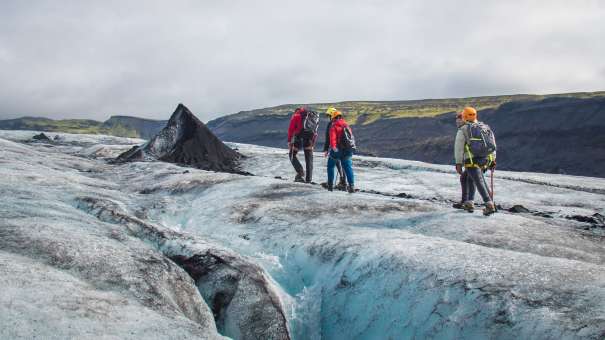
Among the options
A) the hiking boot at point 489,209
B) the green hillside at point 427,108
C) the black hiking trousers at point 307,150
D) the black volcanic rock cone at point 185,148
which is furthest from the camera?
the green hillside at point 427,108

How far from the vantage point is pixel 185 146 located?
25.8m

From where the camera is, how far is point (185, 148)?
25766 millimetres

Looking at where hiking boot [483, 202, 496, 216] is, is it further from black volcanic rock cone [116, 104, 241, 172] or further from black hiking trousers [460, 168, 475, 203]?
black volcanic rock cone [116, 104, 241, 172]

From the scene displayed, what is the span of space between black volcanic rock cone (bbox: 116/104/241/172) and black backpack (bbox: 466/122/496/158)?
1619cm

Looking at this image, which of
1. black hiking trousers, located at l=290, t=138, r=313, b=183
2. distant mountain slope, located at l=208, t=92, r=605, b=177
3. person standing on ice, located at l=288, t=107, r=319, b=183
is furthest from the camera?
distant mountain slope, located at l=208, t=92, r=605, b=177

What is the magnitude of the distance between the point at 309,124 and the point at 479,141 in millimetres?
7246

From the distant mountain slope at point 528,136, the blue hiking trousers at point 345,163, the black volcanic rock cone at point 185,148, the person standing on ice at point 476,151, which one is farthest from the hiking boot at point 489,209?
the distant mountain slope at point 528,136

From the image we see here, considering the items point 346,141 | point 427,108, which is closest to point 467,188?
point 346,141

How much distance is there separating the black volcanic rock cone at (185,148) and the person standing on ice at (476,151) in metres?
16.0

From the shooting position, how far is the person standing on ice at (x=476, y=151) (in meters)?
10.1

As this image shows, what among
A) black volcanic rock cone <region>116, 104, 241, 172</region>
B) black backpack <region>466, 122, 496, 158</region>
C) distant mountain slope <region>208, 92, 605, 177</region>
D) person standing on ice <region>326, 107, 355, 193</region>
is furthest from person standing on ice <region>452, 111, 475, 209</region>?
distant mountain slope <region>208, 92, 605, 177</region>

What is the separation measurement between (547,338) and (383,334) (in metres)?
2.01

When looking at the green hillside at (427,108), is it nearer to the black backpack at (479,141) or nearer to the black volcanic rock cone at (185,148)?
the black volcanic rock cone at (185,148)

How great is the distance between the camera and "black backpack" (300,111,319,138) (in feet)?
53.4
